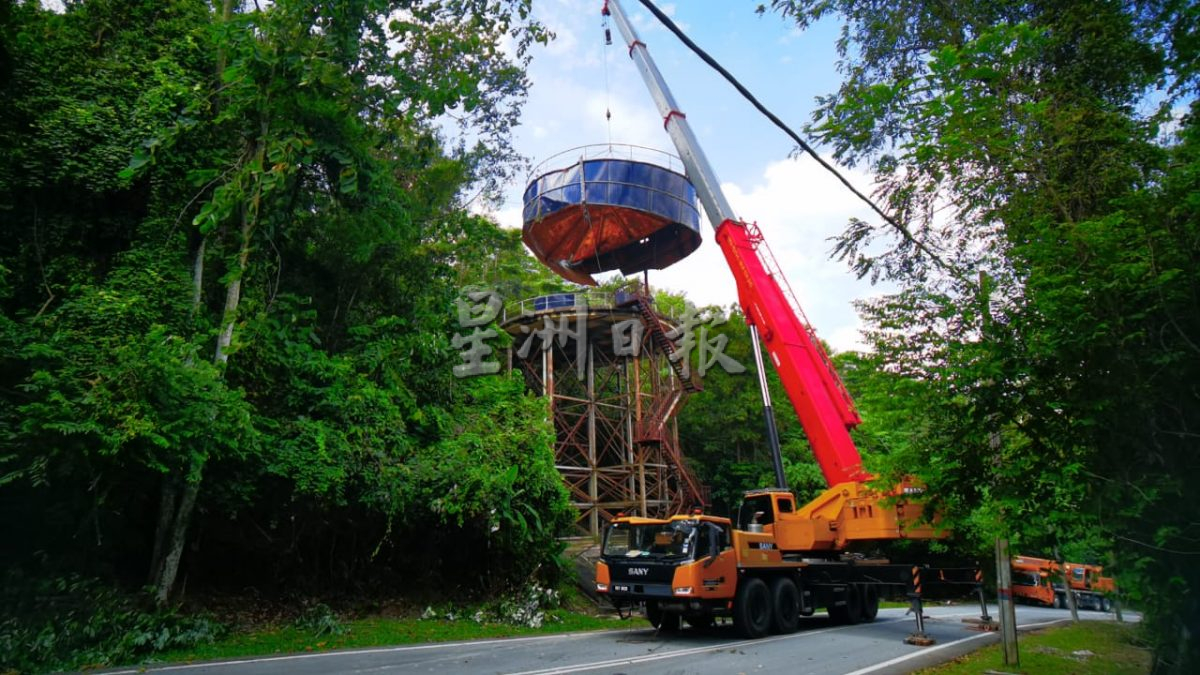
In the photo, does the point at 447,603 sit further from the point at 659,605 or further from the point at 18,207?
the point at 18,207

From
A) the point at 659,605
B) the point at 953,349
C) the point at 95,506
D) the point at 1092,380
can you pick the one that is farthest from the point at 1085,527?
the point at 95,506

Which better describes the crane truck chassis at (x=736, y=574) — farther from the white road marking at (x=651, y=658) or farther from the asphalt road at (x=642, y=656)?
the asphalt road at (x=642, y=656)

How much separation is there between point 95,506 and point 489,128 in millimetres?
10460

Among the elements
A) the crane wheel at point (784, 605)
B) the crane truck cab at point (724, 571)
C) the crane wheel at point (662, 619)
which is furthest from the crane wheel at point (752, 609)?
the crane wheel at point (662, 619)

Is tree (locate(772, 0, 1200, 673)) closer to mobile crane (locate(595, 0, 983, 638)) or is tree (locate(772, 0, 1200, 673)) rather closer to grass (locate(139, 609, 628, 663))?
mobile crane (locate(595, 0, 983, 638))

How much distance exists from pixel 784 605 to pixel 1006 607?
4242 millimetres

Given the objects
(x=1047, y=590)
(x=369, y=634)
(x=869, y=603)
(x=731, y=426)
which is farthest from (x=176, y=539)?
(x=731, y=426)

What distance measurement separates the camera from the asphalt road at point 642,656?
8703 mm

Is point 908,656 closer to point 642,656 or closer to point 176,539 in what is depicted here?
point 642,656

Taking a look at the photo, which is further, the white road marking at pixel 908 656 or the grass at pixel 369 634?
the grass at pixel 369 634

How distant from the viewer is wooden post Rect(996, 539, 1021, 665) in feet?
29.0

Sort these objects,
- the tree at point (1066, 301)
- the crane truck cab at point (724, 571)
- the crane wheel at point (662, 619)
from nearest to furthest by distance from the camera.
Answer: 1. the tree at point (1066, 301)
2. the crane truck cab at point (724, 571)
3. the crane wheel at point (662, 619)

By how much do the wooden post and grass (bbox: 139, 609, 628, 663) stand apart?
7.78 m

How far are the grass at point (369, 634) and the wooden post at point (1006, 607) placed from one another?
7.78m
